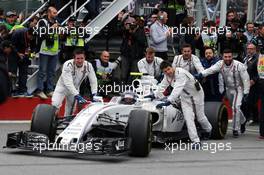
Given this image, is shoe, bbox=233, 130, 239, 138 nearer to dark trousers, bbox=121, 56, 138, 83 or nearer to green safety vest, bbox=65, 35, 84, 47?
dark trousers, bbox=121, 56, 138, 83

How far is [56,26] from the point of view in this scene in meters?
17.4

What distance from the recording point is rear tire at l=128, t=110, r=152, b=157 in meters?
12.2

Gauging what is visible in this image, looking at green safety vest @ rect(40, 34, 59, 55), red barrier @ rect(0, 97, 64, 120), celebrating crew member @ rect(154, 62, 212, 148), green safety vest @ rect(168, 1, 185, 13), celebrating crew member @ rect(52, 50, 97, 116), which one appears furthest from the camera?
green safety vest @ rect(168, 1, 185, 13)

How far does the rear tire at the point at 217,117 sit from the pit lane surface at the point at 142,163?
4.03 feet

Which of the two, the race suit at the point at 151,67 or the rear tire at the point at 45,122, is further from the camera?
the race suit at the point at 151,67

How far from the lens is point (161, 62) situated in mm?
15180

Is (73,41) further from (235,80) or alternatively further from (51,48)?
(235,80)

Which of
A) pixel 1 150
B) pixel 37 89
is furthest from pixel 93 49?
pixel 1 150

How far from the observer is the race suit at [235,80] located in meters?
15.6

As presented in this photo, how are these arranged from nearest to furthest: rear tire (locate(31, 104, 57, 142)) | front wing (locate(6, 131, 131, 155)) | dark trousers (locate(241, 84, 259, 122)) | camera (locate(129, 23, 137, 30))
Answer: front wing (locate(6, 131, 131, 155)) → rear tire (locate(31, 104, 57, 142)) → dark trousers (locate(241, 84, 259, 122)) → camera (locate(129, 23, 137, 30))

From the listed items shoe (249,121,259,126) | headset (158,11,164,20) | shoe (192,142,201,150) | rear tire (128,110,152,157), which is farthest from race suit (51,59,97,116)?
shoe (249,121,259,126)

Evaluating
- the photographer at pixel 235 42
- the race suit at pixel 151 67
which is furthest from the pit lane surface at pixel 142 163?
the photographer at pixel 235 42

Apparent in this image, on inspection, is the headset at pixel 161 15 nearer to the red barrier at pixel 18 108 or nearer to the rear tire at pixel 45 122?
the red barrier at pixel 18 108

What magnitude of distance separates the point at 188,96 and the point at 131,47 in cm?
480
